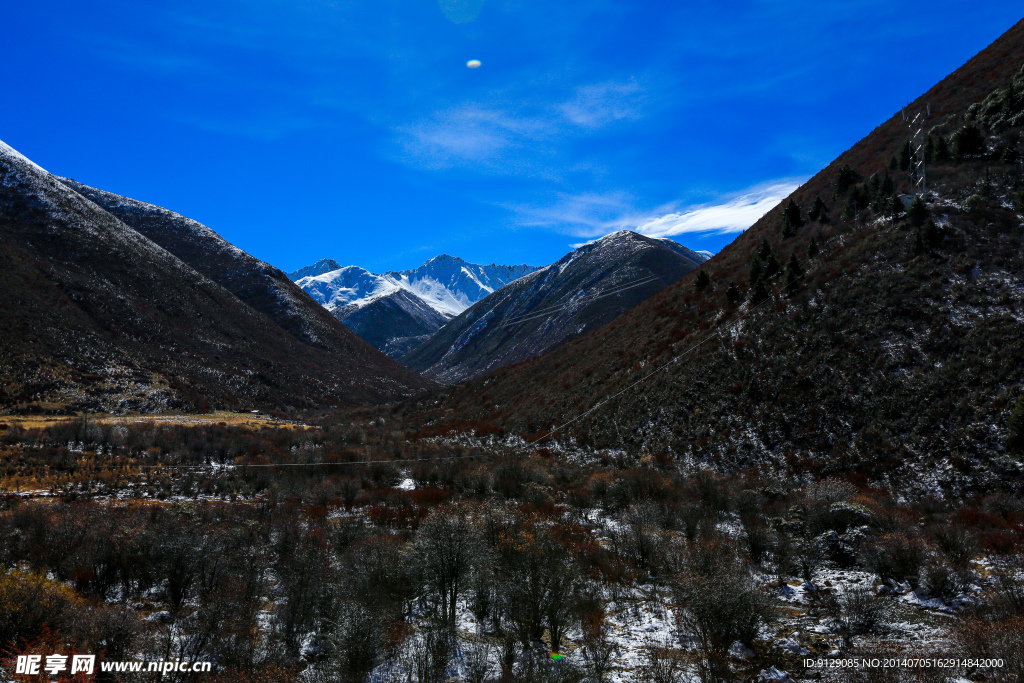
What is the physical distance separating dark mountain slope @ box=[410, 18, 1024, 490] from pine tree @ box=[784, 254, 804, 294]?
18 cm

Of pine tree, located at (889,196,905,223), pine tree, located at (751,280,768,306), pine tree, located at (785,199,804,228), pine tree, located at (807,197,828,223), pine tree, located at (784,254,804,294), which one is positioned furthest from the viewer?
pine tree, located at (785,199,804,228)

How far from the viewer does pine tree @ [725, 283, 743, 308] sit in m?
32.5

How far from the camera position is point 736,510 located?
53.3 ft

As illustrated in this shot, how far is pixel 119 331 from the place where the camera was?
62.6m

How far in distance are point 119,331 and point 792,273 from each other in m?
84.4

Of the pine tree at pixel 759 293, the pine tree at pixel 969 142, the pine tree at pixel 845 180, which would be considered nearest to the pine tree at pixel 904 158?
the pine tree at pixel 845 180

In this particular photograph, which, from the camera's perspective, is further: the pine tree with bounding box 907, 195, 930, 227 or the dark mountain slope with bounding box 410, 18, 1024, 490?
the pine tree with bounding box 907, 195, 930, 227

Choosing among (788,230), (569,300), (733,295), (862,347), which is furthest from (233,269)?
(862,347)

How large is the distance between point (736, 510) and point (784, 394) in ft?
A: 33.4

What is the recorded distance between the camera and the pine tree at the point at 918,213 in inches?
1034

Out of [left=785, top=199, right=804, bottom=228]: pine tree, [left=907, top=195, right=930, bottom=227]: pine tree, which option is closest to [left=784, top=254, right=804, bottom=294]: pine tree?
[left=907, top=195, right=930, bottom=227]: pine tree

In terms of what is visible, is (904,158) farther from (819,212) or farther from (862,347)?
(862,347)

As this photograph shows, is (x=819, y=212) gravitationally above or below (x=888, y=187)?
above

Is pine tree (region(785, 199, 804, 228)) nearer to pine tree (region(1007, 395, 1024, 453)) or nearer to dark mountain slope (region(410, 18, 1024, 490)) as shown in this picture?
dark mountain slope (region(410, 18, 1024, 490))
